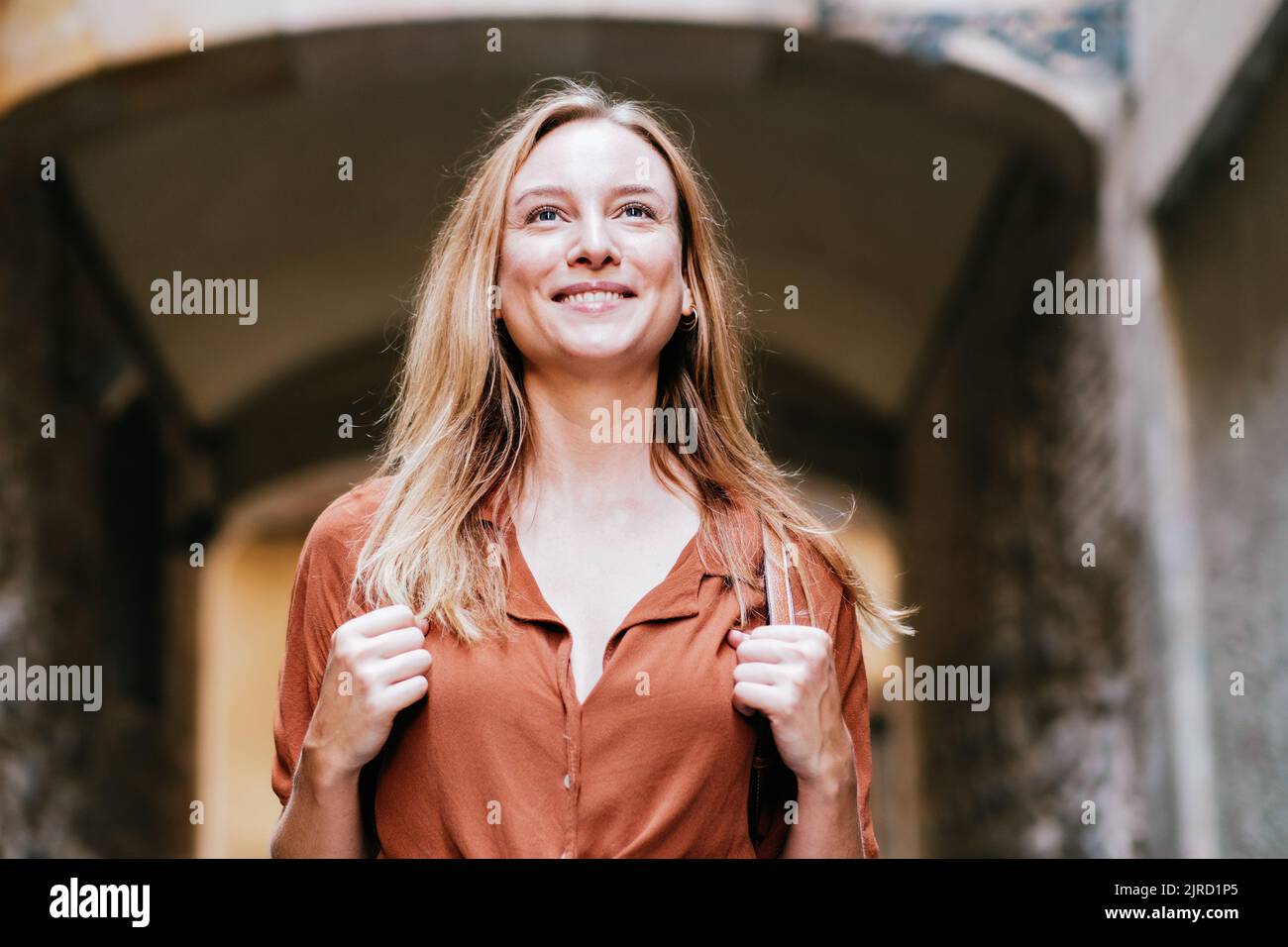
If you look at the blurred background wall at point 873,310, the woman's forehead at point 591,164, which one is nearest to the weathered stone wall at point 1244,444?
A: the blurred background wall at point 873,310

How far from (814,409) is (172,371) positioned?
11.7 ft

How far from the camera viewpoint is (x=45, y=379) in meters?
6.60

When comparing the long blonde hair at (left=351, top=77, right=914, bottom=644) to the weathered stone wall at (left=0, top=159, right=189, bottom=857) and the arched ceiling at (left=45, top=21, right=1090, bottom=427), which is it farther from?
the weathered stone wall at (left=0, top=159, right=189, bottom=857)

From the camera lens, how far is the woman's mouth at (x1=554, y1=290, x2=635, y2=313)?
1798mm

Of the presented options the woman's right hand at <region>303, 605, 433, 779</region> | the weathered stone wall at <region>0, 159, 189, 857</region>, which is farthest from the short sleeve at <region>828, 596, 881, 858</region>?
the weathered stone wall at <region>0, 159, 189, 857</region>

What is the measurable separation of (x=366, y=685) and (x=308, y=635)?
0.67 ft

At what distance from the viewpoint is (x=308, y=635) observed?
1805 mm

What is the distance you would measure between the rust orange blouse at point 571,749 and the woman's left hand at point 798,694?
0.12ft

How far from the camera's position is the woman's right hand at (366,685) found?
162 cm

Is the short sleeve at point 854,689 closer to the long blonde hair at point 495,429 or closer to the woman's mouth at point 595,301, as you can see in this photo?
the long blonde hair at point 495,429

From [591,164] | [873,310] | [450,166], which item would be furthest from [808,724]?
[873,310]

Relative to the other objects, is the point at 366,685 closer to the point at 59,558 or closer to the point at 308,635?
the point at 308,635

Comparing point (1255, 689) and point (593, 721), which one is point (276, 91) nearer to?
point (1255, 689)

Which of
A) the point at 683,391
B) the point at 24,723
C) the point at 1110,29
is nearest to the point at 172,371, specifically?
the point at 24,723
